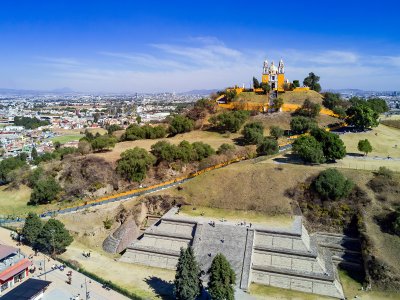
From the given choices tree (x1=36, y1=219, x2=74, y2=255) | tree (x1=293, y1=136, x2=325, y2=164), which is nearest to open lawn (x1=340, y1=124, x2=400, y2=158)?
tree (x1=293, y1=136, x2=325, y2=164)

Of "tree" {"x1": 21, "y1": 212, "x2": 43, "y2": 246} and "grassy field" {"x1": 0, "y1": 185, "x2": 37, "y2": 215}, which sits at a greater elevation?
"tree" {"x1": 21, "y1": 212, "x2": 43, "y2": 246}

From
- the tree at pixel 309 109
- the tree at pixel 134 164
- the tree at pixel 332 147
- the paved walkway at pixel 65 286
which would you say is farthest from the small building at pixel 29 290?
the tree at pixel 309 109

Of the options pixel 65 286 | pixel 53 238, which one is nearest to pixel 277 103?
pixel 53 238

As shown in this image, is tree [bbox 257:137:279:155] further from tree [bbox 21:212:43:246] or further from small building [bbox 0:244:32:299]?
small building [bbox 0:244:32:299]

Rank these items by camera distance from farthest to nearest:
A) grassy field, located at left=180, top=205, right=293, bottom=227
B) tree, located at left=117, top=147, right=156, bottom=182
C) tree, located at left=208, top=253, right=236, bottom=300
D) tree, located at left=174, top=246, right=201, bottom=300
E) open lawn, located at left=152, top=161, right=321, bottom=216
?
tree, located at left=117, top=147, right=156, bottom=182 → open lawn, located at left=152, top=161, right=321, bottom=216 → grassy field, located at left=180, top=205, right=293, bottom=227 → tree, located at left=174, top=246, right=201, bottom=300 → tree, located at left=208, top=253, right=236, bottom=300

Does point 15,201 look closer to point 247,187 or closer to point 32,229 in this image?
point 32,229
